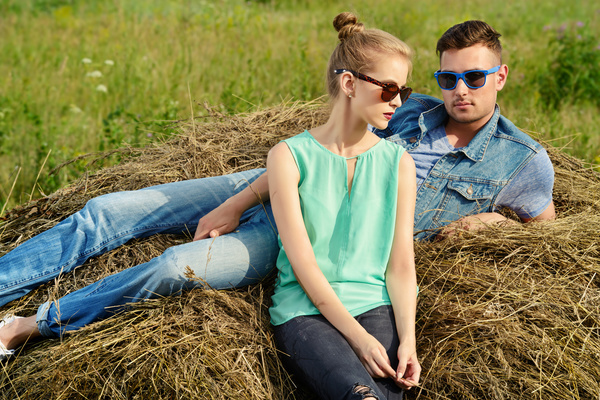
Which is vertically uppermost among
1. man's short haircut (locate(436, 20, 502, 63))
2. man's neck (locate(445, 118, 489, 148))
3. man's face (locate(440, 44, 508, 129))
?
man's short haircut (locate(436, 20, 502, 63))

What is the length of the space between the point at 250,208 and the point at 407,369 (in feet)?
4.14

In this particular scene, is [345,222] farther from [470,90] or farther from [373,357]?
[470,90]

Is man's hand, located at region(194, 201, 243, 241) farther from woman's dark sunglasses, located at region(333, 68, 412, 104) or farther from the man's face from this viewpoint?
the man's face

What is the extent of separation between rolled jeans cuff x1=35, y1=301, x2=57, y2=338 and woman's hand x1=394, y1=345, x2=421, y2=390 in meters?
1.61

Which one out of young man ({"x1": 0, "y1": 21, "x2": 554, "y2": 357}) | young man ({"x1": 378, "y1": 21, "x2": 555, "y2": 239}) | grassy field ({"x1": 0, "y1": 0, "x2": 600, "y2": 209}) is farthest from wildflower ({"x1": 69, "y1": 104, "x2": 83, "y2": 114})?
young man ({"x1": 378, "y1": 21, "x2": 555, "y2": 239})

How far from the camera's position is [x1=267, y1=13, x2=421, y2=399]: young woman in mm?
2324

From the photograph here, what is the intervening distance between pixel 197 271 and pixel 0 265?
1084 millimetres

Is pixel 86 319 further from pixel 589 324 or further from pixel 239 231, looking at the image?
pixel 589 324

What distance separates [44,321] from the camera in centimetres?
259

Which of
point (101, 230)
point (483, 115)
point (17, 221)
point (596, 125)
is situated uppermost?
point (483, 115)

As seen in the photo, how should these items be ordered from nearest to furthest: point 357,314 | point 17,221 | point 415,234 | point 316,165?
point 357,314, point 316,165, point 415,234, point 17,221

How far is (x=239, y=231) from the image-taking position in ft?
9.41

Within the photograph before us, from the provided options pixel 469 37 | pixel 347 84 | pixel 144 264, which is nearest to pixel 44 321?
pixel 144 264

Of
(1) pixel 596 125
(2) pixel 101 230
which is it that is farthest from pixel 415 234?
(1) pixel 596 125
